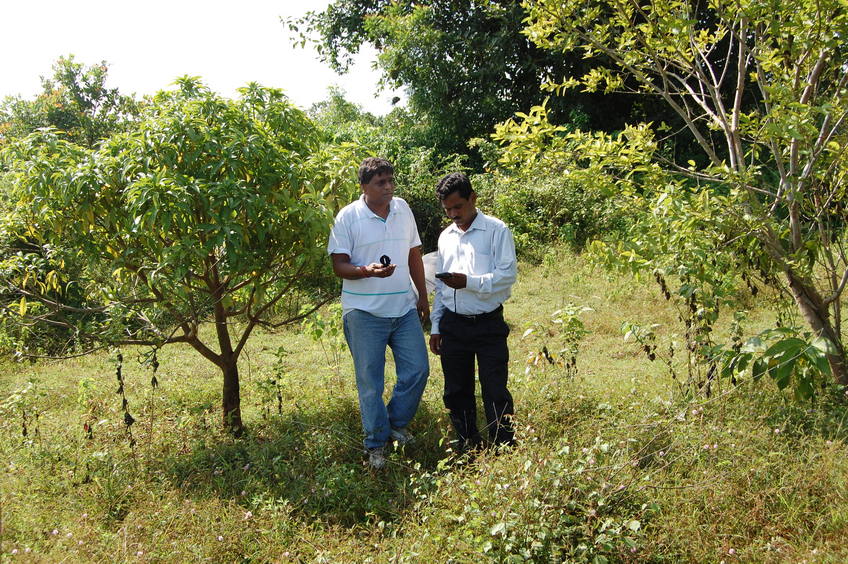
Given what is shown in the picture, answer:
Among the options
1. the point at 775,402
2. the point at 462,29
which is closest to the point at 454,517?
the point at 775,402

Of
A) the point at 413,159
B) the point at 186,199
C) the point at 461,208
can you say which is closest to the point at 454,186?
the point at 461,208

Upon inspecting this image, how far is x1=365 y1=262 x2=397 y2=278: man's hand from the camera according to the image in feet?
10.8

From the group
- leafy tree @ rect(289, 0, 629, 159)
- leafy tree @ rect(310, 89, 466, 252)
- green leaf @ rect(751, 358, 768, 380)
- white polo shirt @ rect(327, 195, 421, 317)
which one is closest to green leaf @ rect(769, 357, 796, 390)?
green leaf @ rect(751, 358, 768, 380)

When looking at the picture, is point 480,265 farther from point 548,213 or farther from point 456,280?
point 548,213

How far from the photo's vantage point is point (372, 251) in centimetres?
360

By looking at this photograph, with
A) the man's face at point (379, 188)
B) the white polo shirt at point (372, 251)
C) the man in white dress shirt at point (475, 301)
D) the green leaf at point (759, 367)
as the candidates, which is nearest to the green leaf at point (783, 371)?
the green leaf at point (759, 367)

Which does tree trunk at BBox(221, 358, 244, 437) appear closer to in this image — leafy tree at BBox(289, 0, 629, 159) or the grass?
the grass

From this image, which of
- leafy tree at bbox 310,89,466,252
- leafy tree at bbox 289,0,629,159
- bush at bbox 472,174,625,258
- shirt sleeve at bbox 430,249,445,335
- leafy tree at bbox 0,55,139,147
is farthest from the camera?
leafy tree at bbox 0,55,139,147

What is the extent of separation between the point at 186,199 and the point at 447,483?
182cm

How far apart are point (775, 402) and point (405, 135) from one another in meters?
12.2

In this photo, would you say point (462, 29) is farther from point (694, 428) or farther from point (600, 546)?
point (600, 546)

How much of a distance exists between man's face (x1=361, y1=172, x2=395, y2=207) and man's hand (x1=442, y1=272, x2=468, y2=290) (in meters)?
0.57

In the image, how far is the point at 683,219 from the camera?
10.9 feet

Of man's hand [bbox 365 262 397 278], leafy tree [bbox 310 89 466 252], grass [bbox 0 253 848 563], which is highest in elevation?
leafy tree [bbox 310 89 466 252]
